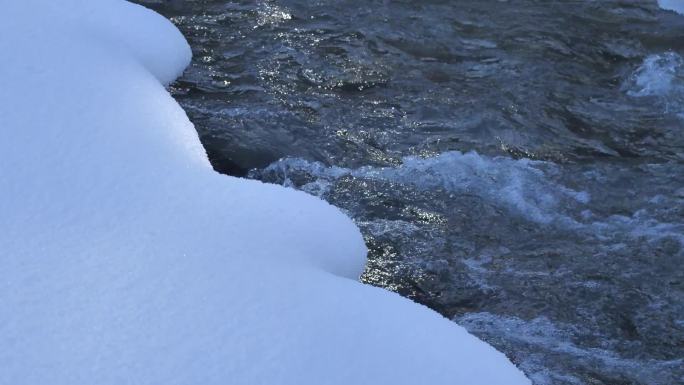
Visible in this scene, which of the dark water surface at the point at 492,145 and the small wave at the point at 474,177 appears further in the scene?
the small wave at the point at 474,177

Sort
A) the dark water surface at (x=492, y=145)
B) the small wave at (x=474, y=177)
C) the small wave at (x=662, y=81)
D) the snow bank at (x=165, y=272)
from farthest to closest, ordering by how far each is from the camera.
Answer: the small wave at (x=662, y=81), the small wave at (x=474, y=177), the dark water surface at (x=492, y=145), the snow bank at (x=165, y=272)

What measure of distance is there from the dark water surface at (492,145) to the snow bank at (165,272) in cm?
82

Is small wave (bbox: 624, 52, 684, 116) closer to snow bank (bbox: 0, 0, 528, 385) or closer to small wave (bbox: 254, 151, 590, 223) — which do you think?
small wave (bbox: 254, 151, 590, 223)

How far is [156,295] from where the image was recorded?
2148mm

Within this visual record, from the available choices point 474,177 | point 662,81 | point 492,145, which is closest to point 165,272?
point 474,177

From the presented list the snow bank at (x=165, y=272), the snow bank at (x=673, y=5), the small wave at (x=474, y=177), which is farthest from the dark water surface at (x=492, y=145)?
the snow bank at (x=165, y=272)

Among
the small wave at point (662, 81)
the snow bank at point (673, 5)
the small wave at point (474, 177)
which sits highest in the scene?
the snow bank at point (673, 5)

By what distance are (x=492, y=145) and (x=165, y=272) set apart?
2.72 metres

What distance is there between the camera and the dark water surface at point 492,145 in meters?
3.28

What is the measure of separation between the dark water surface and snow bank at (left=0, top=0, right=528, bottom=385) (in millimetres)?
818

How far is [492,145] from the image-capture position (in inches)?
179

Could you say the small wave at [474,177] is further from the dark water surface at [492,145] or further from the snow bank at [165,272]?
the snow bank at [165,272]

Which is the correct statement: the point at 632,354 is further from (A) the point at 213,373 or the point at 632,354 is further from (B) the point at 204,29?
(B) the point at 204,29

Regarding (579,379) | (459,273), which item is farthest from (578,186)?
(579,379)
